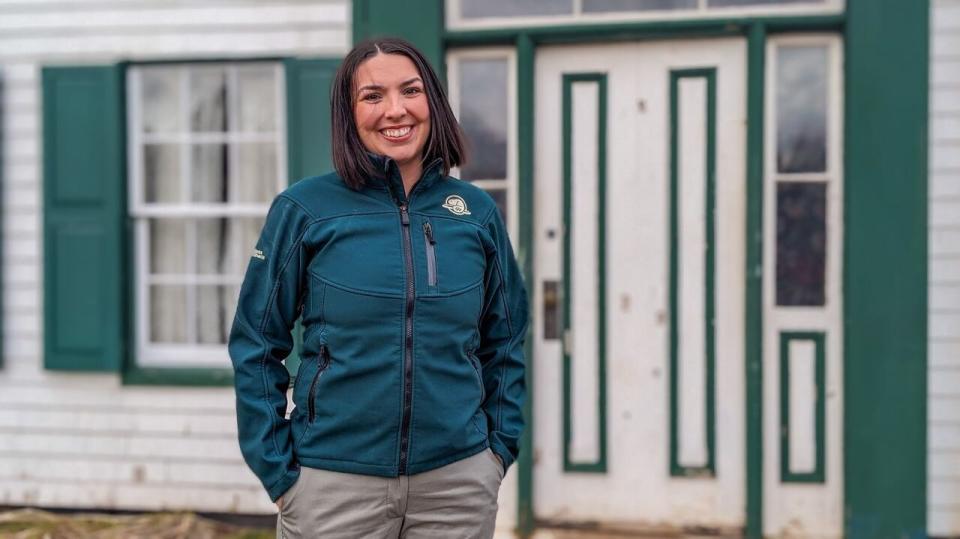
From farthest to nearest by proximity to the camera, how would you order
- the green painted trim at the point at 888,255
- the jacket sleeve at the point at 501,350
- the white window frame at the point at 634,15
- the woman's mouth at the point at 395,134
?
the white window frame at the point at 634,15, the green painted trim at the point at 888,255, the jacket sleeve at the point at 501,350, the woman's mouth at the point at 395,134

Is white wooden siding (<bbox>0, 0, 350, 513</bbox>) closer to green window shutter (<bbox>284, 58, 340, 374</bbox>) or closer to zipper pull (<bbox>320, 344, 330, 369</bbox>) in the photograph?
green window shutter (<bbox>284, 58, 340, 374</bbox>)

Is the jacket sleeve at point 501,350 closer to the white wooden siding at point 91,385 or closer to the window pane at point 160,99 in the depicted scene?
the white wooden siding at point 91,385

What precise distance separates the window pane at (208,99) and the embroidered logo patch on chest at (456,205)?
2.99m

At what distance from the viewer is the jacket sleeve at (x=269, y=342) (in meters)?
2.03

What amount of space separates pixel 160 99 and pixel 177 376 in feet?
4.79

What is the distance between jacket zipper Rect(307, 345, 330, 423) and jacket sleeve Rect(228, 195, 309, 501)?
74 mm

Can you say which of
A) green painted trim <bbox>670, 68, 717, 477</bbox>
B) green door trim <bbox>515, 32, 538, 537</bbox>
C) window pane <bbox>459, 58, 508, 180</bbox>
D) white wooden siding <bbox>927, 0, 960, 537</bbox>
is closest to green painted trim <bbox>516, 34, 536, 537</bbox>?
green door trim <bbox>515, 32, 538, 537</bbox>

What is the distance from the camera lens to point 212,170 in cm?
485

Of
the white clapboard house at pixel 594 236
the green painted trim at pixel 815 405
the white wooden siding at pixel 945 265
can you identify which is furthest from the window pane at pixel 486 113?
the white wooden siding at pixel 945 265

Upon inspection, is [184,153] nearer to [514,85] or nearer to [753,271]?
[514,85]

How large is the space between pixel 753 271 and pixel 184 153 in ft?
9.68

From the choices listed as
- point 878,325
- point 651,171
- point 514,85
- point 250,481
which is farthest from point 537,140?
point 250,481

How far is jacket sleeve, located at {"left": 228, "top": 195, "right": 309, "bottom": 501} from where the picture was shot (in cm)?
203

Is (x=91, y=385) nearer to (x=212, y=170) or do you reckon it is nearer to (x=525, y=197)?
(x=212, y=170)
